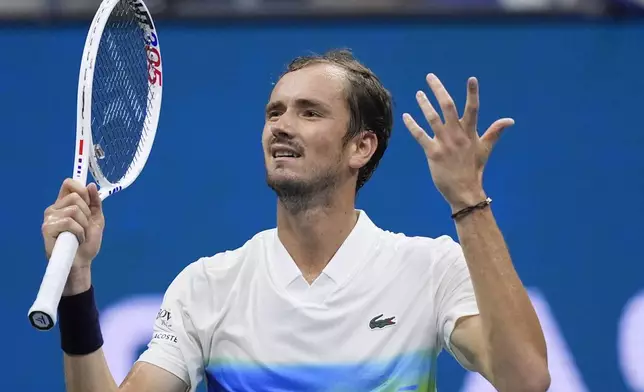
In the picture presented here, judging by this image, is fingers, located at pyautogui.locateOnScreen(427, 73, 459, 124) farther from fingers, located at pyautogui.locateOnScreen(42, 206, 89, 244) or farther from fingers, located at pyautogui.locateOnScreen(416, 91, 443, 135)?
fingers, located at pyautogui.locateOnScreen(42, 206, 89, 244)

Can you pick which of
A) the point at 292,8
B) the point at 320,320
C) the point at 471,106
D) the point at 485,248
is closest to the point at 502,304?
the point at 485,248

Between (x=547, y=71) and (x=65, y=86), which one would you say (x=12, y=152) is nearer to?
(x=65, y=86)

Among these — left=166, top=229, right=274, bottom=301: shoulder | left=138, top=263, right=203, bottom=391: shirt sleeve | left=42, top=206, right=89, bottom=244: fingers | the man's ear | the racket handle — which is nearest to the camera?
the racket handle

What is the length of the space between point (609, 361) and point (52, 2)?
9.17 feet

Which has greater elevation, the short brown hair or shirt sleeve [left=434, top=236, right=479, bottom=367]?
the short brown hair

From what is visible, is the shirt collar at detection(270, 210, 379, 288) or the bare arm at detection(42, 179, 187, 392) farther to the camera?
the shirt collar at detection(270, 210, 379, 288)

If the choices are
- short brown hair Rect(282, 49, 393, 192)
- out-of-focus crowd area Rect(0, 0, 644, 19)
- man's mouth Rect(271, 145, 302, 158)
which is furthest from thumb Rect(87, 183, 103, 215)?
out-of-focus crowd area Rect(0, 0, 644, 19)

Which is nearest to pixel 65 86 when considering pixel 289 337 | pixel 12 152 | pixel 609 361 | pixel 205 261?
pixel 12 152

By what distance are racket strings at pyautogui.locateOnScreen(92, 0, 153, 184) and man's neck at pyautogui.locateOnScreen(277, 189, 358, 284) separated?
1.74 feet

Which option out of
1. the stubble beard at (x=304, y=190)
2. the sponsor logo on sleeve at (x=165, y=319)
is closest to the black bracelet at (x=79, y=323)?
the sponsor logo on sleeve at (x=165, y=319)

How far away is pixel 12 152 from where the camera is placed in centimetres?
534

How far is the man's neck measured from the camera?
386 centimetres

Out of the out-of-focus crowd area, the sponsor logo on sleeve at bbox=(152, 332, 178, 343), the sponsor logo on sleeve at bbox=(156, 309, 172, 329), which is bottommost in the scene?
the sponsor logo on sleeve at bbox=(152, 332, 178, 343)

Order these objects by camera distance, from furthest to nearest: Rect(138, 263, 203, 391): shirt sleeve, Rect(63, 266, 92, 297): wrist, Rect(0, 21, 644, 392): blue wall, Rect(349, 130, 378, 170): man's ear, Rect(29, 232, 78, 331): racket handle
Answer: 1. Rect(0, 21, 644, 392): blue wall
2. Rect(349, 130, 378, 170): man's ear
3. Rect(138, 263, 203, 391): shirt sleeve
4. Rect(63, 266, 92, 297): wrist
5. Rect(29, 232, 78, 331): racket handle
